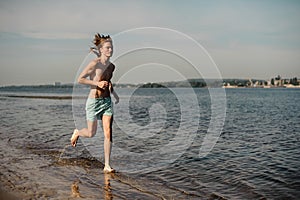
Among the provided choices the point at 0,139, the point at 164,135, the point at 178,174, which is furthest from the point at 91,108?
the point at 164,135

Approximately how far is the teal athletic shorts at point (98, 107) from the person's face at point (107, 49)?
3.26 feet

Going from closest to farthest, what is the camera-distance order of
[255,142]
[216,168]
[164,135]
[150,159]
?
[216,168]
[150,159]
[255,142]
[164,135]

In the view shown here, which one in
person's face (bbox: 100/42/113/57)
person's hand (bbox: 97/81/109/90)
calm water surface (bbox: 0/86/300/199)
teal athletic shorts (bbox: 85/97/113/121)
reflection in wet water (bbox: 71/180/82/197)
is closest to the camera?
reflection in wet water (bbox: 71/180/82/197)

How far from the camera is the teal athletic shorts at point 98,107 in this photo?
302 inches

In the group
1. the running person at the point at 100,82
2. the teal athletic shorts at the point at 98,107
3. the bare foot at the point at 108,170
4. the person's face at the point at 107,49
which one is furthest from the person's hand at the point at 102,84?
the bare foot at the point at 108,170

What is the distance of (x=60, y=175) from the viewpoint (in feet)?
24.3

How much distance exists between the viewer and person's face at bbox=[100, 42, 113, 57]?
756 centimetres

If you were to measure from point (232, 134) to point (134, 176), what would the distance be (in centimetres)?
970

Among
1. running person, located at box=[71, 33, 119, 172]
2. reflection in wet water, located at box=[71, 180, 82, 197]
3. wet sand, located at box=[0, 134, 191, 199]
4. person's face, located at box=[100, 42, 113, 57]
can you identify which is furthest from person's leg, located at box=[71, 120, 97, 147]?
person's face, located at box=[100, 42, 113, 57]

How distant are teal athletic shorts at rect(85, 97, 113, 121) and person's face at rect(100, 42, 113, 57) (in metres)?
0.99

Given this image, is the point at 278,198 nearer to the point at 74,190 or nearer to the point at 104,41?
the point at 74,190

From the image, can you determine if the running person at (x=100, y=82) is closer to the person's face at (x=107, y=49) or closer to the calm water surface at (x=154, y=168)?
the person's face at (x=107, y=49)

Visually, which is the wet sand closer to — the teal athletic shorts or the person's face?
the teal athletic shorts

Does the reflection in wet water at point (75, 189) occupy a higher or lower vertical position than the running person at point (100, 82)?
lower
